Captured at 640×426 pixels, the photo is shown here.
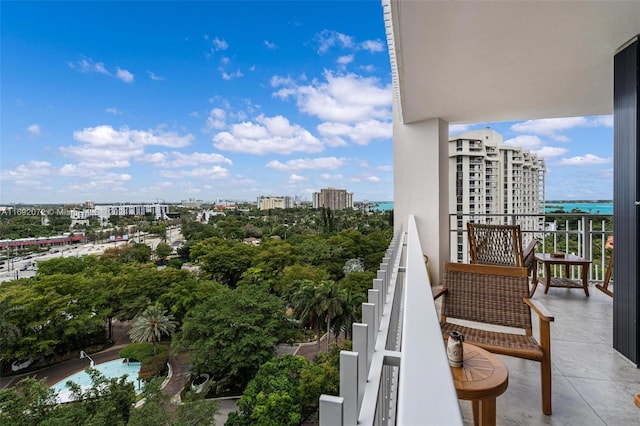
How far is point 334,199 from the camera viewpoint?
141 ft

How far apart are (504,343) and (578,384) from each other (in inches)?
28.4

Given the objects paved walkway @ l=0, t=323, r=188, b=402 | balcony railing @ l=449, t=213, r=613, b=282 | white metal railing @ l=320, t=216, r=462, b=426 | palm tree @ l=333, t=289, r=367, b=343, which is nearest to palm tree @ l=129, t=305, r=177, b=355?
paved walkway @ l=0, t=323, r=188, b=402

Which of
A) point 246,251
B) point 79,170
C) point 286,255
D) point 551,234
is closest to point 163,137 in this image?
point 79,170

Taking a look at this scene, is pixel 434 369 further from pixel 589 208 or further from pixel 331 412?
pixel 589 208

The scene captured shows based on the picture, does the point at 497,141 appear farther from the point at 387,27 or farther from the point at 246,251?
the point at 246,251

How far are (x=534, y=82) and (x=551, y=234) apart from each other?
273 cm

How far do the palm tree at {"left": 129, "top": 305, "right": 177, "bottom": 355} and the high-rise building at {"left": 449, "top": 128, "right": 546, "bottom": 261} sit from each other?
17.6 m

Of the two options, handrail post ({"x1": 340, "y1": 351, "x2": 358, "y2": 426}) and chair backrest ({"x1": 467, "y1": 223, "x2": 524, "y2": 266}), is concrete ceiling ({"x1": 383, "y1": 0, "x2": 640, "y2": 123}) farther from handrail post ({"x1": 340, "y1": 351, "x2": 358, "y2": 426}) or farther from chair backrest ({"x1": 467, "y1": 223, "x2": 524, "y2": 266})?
handrail post ({"x1": 340, "y1": 351, "x2": 358, "y2": 426})

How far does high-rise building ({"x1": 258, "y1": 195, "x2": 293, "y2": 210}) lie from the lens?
47625 mm

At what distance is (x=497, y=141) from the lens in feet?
56.4

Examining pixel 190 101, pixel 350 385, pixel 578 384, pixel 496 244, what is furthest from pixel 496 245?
pixel 190 101

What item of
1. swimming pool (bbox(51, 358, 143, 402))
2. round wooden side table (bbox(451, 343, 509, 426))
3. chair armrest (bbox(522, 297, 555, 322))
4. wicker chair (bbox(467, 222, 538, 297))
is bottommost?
swimming pool (bbox(51, 358, 143, 402))

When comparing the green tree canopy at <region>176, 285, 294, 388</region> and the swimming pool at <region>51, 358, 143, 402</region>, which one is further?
the swimming pool at <region>51, 358, 143, 402</region>

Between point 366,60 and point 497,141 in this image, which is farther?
point 366,60
